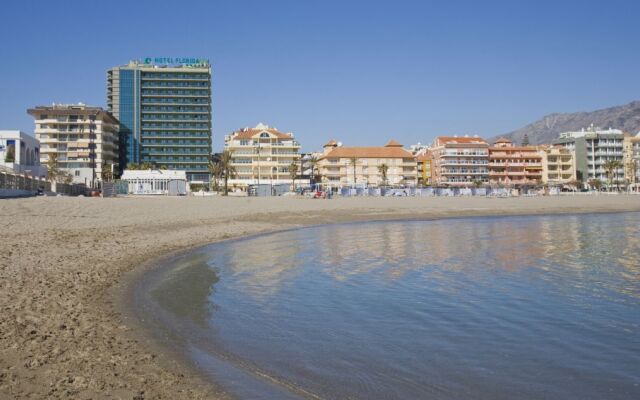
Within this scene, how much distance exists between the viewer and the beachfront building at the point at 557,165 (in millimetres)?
146375

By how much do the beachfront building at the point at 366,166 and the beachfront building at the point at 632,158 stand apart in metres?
55.0

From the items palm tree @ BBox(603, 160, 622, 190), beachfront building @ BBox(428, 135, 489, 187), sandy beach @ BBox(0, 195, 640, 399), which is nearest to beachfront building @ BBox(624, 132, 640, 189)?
palm tree @ BBox(603, 160, 622, 190)

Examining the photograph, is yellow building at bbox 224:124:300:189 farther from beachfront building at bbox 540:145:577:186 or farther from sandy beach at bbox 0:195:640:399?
sandy beach at bbox 0:195:640:399

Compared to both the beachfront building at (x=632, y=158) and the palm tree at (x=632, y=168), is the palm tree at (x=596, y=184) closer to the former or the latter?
the palm tree at (x=632, y=168)

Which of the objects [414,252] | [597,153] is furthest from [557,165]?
[414,252]

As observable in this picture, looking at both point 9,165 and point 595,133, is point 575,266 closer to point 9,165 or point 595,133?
point 9,165

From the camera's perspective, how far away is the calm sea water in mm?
6926

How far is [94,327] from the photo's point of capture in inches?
353

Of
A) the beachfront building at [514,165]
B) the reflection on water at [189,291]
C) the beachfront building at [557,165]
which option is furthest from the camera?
the beachfront building at [557,165]

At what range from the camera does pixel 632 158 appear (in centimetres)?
15475

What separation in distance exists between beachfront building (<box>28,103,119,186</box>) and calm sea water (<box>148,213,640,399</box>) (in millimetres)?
116306

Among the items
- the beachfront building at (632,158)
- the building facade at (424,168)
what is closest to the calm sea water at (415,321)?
the building facade at (424,168)

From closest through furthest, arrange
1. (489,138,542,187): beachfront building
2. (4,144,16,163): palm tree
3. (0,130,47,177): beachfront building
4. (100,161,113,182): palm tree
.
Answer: (0,130,47,177): beachfront building → (4,144,16,163): palm tree → (100,161,113,182): palm tree → (489,138,542,187): beachfront building

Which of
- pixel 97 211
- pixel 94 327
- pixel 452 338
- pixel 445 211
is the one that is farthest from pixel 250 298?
pixel 445 211
